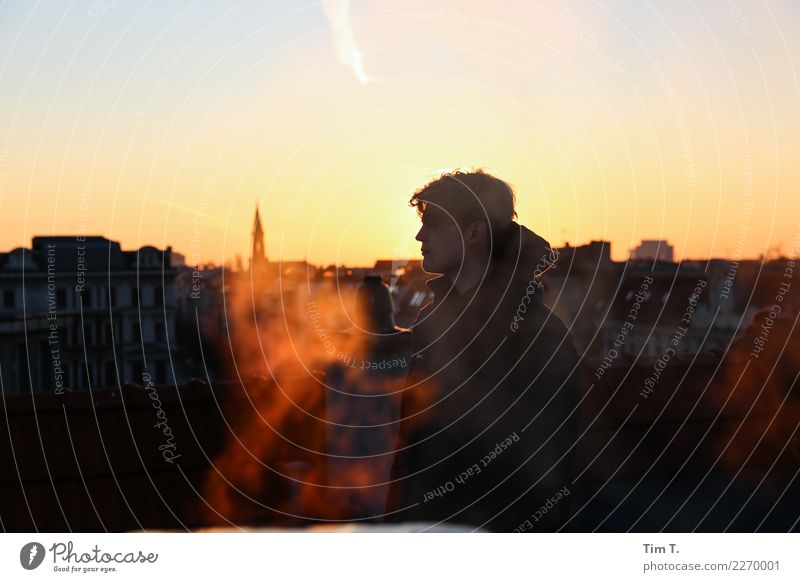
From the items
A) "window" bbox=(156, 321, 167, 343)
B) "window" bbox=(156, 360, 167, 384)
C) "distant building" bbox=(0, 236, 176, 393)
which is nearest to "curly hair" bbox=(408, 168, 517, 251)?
"distant building" bbox=(0, 236, 176, 393)

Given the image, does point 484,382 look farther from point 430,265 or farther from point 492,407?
point 430,265

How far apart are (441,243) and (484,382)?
0.35 meters

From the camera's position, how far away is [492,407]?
2.24 m

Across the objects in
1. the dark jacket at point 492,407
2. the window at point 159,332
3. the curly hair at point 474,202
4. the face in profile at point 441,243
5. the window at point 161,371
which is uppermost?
the curly hair at point 474,202

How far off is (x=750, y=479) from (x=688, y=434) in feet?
1.39

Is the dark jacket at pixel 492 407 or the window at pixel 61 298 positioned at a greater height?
the window at pixel 61 298

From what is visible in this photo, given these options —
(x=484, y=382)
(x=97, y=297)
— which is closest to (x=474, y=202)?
(x=484, y=382)

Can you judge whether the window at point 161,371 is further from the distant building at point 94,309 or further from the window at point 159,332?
the window at point 159,332

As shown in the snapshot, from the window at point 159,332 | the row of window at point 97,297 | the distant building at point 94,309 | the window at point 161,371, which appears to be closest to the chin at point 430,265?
the distant building at point 94,309

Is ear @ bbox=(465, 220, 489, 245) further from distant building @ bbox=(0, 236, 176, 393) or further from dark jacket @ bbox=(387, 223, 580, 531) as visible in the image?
distant building @ bbox=(0, 236, 176, 393)

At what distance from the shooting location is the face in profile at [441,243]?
7.30 feet

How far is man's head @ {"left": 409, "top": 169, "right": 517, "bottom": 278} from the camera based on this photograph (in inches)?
87.9

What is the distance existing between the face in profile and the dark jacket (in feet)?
0.23
